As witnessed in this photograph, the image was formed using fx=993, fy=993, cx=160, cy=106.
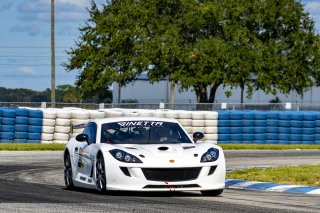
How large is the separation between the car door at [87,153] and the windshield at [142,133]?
0.23 m

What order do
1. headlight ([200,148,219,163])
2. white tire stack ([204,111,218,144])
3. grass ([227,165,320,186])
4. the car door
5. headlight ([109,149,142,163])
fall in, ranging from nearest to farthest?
1. headlight ([109,149,142,163])
2. headlight ([200,148,219,163])
3. the car door
4. grass ([227,165,320,186])
5. white tire stack ([204,111,218,144])

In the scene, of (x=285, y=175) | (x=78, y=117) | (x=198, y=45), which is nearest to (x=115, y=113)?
(x=78, y=117)

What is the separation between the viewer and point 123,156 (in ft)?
46.8

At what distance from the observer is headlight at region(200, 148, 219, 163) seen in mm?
14367

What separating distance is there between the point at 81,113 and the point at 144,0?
3004 cm

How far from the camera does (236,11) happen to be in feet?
205

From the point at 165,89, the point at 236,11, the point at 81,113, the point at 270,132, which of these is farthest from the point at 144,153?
the point at 165,89

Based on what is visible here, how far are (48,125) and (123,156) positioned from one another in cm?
2002

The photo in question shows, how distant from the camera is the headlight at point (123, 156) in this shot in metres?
14.1

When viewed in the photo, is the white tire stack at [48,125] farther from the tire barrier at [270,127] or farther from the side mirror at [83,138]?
the side mirror at [83,138]

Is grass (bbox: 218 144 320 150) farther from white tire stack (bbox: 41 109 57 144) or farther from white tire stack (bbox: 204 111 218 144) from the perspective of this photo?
white tire stack (bbox: 41 109 57 144)

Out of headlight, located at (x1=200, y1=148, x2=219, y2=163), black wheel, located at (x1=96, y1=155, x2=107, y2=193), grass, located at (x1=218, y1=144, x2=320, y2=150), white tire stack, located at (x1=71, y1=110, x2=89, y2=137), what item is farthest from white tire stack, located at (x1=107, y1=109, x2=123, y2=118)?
headlight, located at (x1=200, y1=148, x2=219, y2=163)

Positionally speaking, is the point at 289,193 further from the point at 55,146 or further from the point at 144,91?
the point at 144,91

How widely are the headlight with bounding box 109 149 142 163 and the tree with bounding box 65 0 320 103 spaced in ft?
154
